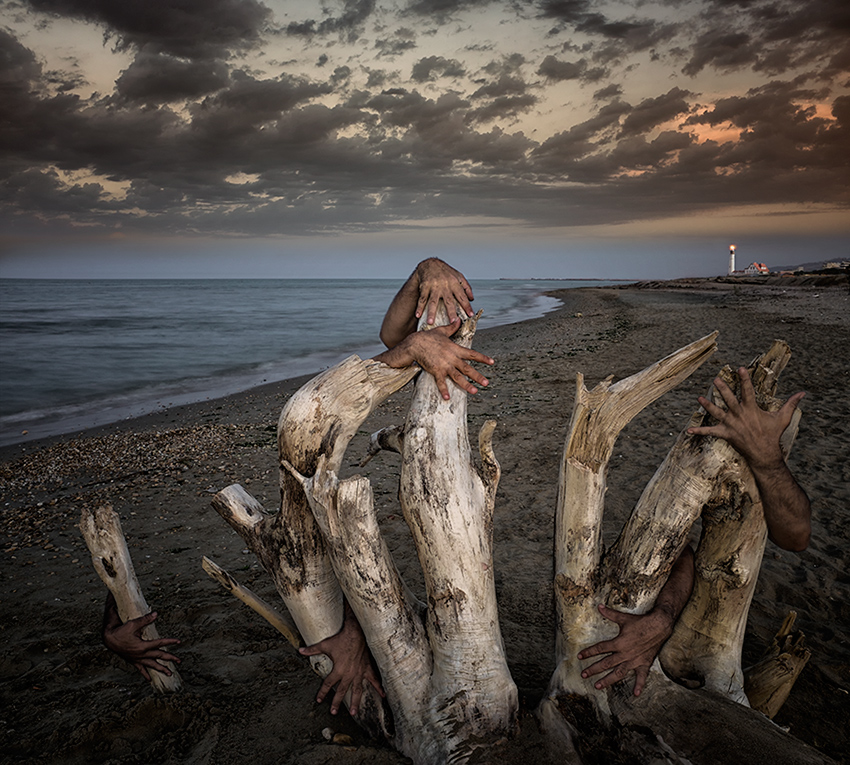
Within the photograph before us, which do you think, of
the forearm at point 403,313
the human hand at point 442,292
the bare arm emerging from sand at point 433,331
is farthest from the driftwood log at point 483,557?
the forearm at point 403,313

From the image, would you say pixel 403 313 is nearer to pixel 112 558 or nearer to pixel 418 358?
pixel 418 358

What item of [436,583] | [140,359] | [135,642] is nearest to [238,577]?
[135,642]

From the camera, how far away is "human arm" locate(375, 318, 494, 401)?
2.54 m

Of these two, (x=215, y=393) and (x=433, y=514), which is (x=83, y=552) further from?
(x=215, y=393)

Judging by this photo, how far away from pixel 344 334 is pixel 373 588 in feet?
89.3

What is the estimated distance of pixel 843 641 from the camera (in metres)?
3.61

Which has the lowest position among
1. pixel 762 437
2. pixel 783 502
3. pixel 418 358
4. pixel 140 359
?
pixel 140 359

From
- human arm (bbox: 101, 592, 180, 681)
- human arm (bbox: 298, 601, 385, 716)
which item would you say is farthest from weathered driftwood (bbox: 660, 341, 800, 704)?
human arm (bbox: 101, 592, 180, 681)

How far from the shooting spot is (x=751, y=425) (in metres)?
2.20

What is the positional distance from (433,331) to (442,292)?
0.29m

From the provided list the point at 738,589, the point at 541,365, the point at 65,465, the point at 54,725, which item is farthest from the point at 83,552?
the point at 541,365

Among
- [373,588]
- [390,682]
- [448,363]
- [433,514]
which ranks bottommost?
[390,682]

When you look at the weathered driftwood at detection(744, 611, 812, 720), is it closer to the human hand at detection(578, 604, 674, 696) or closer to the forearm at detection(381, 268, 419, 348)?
the human hand at detection(578, 604, 674, 696)

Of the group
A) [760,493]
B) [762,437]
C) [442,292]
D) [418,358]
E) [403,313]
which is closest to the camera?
[762,437]
